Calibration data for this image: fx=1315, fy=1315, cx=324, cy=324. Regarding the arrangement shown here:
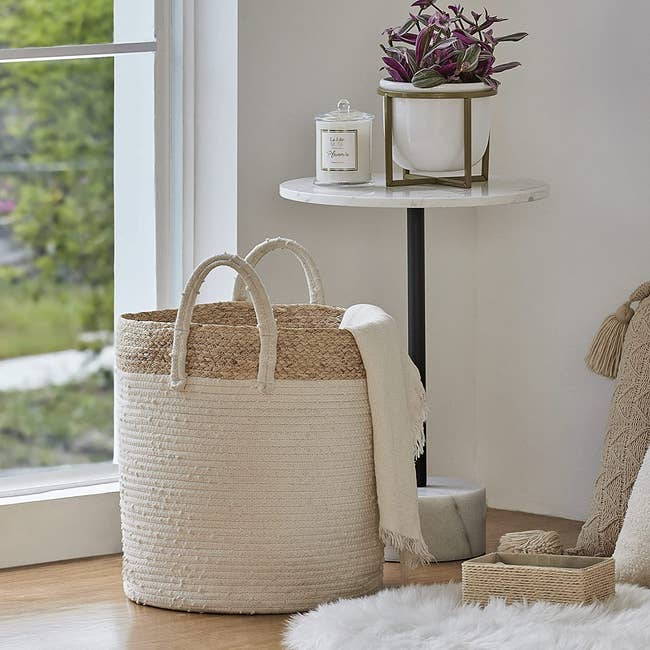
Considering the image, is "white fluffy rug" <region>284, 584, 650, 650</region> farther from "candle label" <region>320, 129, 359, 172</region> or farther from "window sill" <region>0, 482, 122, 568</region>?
"candle label" <region>320, 129, 359, 172</region>

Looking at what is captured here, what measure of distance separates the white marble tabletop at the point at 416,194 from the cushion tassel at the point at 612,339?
25cm

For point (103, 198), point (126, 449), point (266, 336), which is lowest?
point (126, 449)

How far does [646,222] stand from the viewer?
2.26 m

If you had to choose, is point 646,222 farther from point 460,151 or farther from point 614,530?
point 614,530

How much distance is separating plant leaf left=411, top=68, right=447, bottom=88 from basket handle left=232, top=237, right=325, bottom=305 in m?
0.31

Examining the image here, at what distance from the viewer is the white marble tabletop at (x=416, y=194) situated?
1953 millimetres

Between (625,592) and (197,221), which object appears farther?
(197,221)

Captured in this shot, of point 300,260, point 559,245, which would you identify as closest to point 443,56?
point 300,260

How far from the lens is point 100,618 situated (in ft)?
6.07

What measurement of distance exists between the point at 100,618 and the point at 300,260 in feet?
2.04

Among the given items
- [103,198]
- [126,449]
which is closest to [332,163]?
[103,198]

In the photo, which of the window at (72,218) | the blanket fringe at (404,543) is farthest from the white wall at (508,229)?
the blanket fringe at (404,543)

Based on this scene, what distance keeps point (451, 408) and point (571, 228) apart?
41 centimetres

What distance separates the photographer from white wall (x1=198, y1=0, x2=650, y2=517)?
225cm
